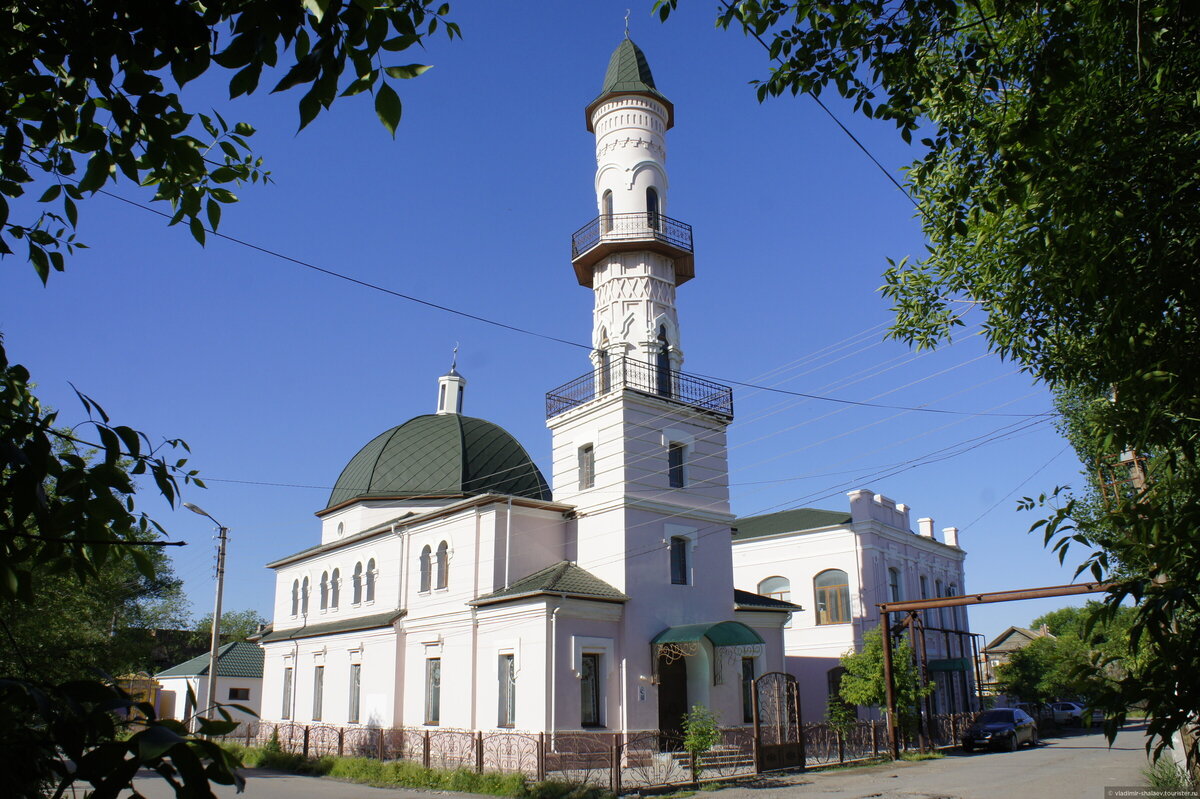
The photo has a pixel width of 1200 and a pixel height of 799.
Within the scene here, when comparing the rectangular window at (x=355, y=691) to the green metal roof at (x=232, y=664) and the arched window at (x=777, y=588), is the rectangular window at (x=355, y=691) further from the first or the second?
the arched window at (x=777, y=588)

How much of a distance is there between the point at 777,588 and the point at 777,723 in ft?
40.0

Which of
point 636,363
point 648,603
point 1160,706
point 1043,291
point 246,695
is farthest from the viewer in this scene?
point 246,695

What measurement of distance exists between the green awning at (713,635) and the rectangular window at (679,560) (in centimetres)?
158

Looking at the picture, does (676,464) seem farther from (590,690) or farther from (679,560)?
(590,690)

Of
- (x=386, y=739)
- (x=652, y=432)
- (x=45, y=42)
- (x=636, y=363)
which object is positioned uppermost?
(x=636, y=363)

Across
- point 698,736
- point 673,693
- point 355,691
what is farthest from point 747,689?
point 355,691

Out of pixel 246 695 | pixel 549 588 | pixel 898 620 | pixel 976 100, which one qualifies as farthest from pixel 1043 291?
pixel 246 695

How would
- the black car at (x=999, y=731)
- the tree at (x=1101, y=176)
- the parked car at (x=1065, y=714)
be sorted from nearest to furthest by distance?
1. the tree at (x=1101, y=176)
2. the black car at (x=999, y=731)
3. the parked car at (x=1065, y=714)

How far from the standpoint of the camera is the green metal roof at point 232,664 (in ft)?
128

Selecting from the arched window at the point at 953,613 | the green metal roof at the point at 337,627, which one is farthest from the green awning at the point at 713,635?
the arched window at the point at 953,613

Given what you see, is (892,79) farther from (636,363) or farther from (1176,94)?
(636,363)

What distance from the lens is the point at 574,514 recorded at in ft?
77.3

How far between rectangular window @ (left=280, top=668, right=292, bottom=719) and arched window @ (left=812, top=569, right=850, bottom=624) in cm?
1897

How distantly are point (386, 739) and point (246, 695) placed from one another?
64.4 feet
